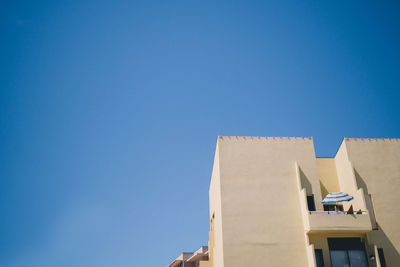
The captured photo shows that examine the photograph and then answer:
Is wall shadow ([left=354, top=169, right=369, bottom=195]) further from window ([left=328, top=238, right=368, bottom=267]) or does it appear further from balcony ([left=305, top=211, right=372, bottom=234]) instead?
window ([left=328, top=238, right=368, bottom=267])

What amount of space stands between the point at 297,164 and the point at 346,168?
4085mm

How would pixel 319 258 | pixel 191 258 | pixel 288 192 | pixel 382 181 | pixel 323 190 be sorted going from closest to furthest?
1. pixel 319 258
2. pixel 288 192
3. pixel 382 181
4. pixel 323 190
5. pixel 191 258

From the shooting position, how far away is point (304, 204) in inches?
1059

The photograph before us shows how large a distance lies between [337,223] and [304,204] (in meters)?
2.58

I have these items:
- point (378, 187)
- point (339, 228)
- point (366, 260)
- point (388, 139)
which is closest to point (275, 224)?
point (339, 228)

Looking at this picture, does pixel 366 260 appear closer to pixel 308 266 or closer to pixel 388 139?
pixel 308 266

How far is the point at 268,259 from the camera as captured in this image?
84.2 feet

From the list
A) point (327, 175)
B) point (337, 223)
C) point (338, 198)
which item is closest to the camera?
point (337, 223)

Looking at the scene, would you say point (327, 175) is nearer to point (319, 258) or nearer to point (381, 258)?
point (381, 258)

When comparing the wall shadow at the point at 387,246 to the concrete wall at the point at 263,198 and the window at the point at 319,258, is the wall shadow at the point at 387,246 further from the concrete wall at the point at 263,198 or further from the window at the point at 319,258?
the concrete wall at the point at 263,198

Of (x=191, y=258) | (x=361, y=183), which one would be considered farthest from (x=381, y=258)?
(x=191, y=258)

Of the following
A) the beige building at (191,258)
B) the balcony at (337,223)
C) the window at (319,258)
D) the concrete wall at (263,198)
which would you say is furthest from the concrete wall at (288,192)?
the beige building at (191,258)

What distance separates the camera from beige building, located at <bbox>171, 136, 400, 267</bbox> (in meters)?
25.8

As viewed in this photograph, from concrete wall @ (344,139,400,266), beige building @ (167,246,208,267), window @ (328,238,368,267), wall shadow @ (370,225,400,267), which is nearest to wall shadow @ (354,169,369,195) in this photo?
concrete wall @ (344,139,400,266)
